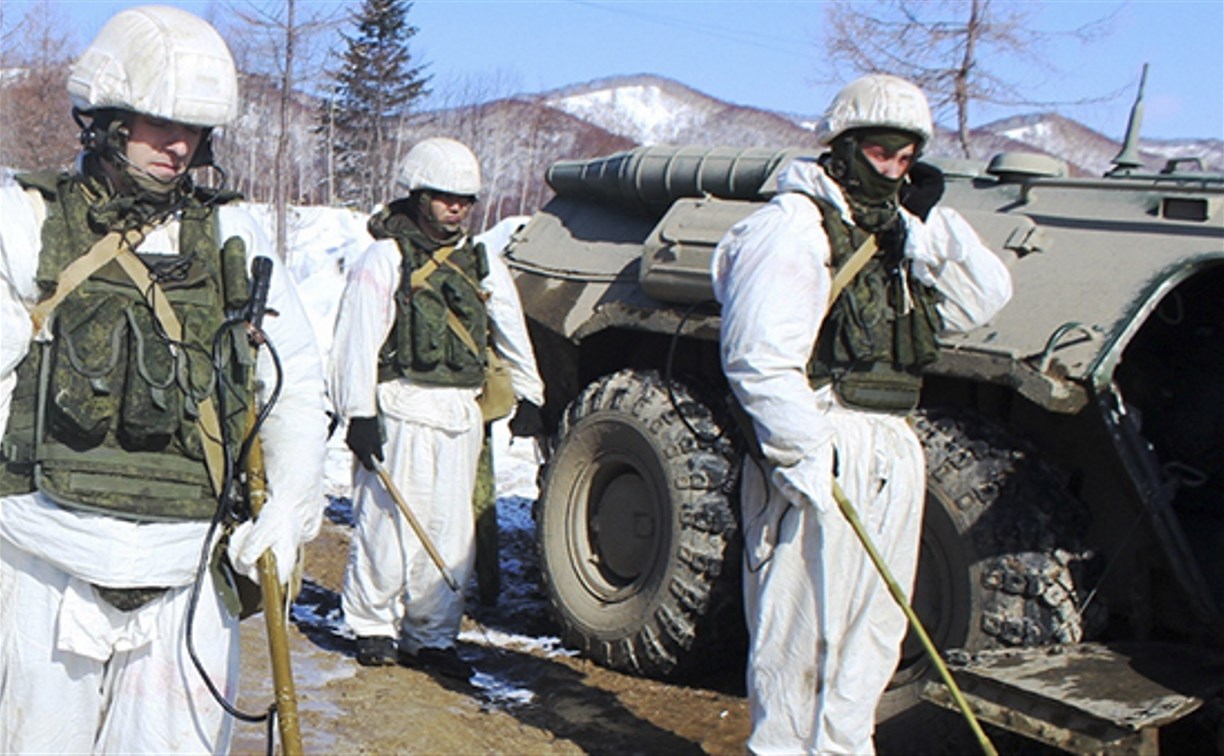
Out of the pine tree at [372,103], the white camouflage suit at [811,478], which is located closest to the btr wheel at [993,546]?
the white camouflage suit at [811,478]

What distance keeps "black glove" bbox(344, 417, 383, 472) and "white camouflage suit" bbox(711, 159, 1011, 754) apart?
1.93 meters

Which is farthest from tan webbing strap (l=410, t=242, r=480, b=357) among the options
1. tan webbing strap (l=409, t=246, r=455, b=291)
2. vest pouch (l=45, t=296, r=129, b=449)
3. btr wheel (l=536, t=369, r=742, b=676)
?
vest pouch (l=45, t=296, r=129, b=449)

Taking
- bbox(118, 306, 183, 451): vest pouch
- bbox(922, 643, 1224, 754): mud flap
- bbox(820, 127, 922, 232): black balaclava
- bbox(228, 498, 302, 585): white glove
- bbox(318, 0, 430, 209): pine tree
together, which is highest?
bbox(318, 0, 430, 209): pine tree

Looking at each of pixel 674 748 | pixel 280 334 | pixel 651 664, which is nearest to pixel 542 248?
pixel 651 664

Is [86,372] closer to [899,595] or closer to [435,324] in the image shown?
[899,595]

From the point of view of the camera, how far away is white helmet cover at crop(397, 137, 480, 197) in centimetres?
611

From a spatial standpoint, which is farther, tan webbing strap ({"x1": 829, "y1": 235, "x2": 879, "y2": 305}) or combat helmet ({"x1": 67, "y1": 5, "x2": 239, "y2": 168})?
tan webbing strap ({"x1": 829, "y1": 235, "x2": 879, "y2": 305})

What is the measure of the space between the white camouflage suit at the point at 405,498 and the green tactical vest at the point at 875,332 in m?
2.22

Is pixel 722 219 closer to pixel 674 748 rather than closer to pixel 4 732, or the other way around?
pixel 674 748

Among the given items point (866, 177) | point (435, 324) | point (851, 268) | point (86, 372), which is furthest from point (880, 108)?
point (435, 324)

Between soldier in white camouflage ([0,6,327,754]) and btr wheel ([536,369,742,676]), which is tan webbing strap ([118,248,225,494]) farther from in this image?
btr wheel ([536,369,742,676])

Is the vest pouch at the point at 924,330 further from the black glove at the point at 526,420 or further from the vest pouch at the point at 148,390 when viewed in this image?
the black glove at the point at 526,420

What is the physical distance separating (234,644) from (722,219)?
3433mm

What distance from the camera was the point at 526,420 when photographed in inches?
277
